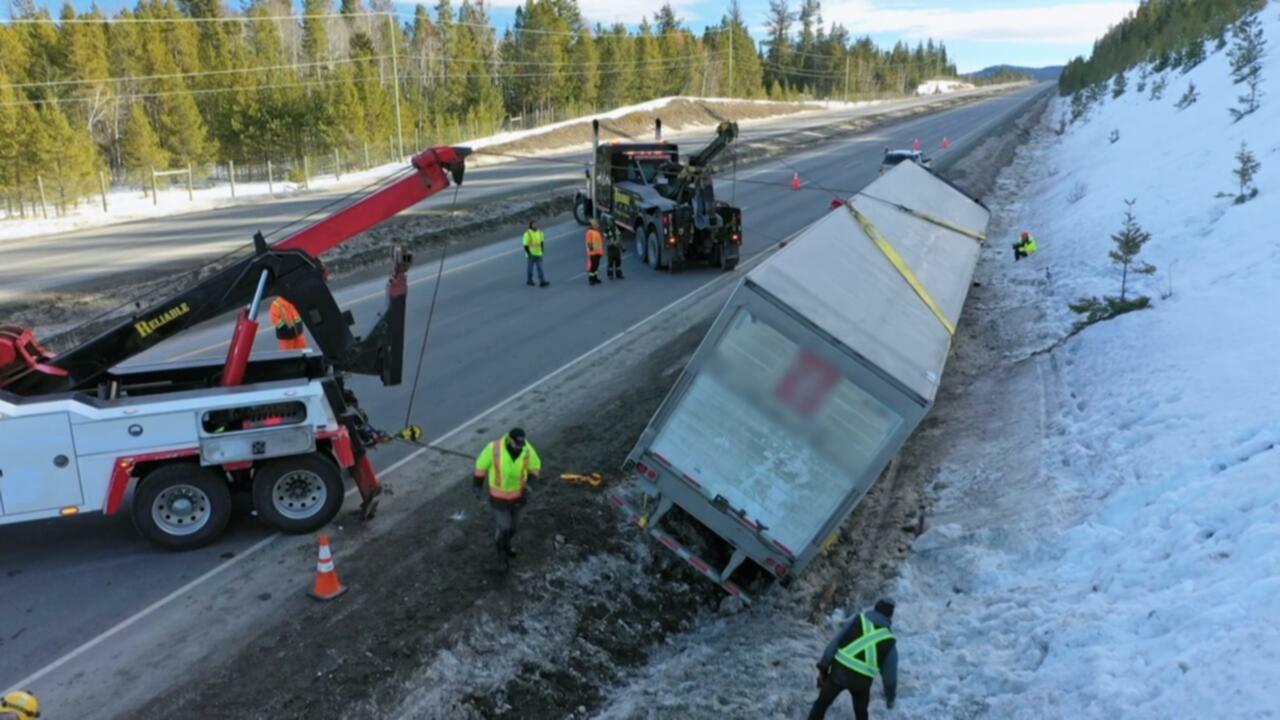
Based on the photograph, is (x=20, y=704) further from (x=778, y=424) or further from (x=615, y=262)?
(x=615, y=262)

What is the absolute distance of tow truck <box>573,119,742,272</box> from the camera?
68.3 feet

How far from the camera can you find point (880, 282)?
9719 mm

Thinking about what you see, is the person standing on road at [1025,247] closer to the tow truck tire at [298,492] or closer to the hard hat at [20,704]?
the tow truck tire at [298,492]

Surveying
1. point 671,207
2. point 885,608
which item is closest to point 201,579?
point 885,608

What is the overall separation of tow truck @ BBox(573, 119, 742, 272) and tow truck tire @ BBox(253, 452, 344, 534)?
13007 millimetres

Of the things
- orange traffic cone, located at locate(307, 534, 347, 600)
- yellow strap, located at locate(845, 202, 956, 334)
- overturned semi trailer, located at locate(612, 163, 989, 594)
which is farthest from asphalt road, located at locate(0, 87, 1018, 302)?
overturned semi trailer, located at locate(612, 163, 989, 594)

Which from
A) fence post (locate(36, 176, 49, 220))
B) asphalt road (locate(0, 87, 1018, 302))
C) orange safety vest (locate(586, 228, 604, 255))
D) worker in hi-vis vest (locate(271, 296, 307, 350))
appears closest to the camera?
worker in hi-vis vest (locate(271, 296, 307, 350))

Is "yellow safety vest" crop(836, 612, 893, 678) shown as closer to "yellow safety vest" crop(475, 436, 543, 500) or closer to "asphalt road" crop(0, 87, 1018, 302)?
"yellow safety vest" crop(475, 436, 543, 500)

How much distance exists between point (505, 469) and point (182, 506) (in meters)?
3.40

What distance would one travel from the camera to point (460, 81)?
6956 centimetres

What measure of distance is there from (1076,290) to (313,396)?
13321mm

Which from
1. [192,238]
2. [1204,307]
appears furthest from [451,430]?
[192,238]

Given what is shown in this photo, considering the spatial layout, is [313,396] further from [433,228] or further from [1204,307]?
[433,228]

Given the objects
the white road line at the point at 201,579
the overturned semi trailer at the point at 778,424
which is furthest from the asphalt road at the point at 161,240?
the overturned semi trailer at the point at 778,424
